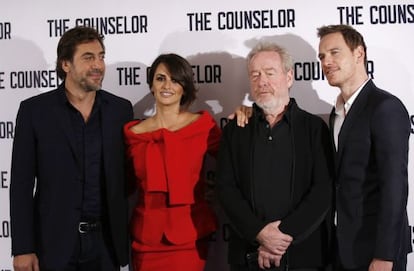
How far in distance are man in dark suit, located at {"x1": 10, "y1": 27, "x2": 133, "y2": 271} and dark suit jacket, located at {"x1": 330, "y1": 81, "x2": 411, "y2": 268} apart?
3.46 ft

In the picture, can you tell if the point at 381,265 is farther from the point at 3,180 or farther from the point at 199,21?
the point at 3,180

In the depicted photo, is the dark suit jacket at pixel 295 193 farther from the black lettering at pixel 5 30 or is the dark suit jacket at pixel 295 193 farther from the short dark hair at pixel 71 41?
the black lettering at pixel 5 30

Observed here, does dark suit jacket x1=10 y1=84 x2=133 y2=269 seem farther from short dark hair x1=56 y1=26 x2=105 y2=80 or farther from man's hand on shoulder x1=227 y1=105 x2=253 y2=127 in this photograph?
man's hand on shoulder x1=227 y1=105 x2=253 y2=127

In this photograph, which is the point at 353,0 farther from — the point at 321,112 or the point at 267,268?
the point at 267,268

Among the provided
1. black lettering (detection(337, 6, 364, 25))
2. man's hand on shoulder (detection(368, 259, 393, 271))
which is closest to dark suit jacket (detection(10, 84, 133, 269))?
man's hand on shoulder (detection(368, 259, 393, 271))

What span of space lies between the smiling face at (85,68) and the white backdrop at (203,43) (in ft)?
1.59

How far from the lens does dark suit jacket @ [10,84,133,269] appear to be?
256cm

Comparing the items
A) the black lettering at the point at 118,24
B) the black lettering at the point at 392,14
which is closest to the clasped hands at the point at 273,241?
the black lettering at the point at 392,14

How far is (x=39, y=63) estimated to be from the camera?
325cm

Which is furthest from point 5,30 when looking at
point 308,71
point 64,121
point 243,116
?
point 308,71

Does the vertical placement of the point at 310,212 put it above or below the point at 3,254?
above

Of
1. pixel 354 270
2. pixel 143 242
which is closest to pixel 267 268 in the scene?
pixel 354 270

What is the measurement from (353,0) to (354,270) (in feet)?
4.67

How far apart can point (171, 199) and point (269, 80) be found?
2.23 ft
